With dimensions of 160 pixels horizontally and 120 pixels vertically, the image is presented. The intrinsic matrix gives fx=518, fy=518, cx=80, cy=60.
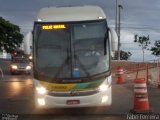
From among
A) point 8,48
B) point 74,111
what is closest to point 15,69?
point 74,111

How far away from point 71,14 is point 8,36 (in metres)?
88.2

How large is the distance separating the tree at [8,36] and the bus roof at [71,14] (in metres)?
86.0

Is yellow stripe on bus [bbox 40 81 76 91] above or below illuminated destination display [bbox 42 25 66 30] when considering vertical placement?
below

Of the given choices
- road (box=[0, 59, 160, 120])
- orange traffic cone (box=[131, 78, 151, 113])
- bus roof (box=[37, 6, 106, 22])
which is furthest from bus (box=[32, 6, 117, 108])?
orange traffic cone (box=[131, 78, 151, 113])

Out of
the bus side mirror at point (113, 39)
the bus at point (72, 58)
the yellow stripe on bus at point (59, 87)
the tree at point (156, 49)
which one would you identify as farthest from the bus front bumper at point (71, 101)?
the tree at point (156, 49)

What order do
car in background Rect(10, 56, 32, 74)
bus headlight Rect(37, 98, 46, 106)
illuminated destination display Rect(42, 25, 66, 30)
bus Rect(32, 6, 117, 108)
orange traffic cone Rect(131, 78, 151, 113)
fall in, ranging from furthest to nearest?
car in background Rect(10, 56, 32, 74)
illuminated destination display Rect(42, 25, 66, 30)
bus headlight Rect(37, 98, 46, 106)
bus Rect(32, 6, 117, 108)
orange traffic cone Rect(131, 78, 151, 113)

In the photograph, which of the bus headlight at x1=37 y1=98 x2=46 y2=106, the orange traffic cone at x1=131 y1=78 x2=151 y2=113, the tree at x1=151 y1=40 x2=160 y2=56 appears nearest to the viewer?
the orange traffic cone at x1=131 y1=78 x2=151 y2=113

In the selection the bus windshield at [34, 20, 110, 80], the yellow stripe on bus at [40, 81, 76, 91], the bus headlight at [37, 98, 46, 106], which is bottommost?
the bus headlight at [37, 98, 46, 106]

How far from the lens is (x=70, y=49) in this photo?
16.1m

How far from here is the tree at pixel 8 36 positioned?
10244 centimetres

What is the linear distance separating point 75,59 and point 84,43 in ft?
1.95

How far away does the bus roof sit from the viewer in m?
16.3

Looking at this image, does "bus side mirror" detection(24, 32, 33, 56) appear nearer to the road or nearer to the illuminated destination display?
the illuminated destination display

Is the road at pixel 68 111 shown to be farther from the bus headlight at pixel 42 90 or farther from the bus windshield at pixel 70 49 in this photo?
the bus windshield at pixel 70 49
